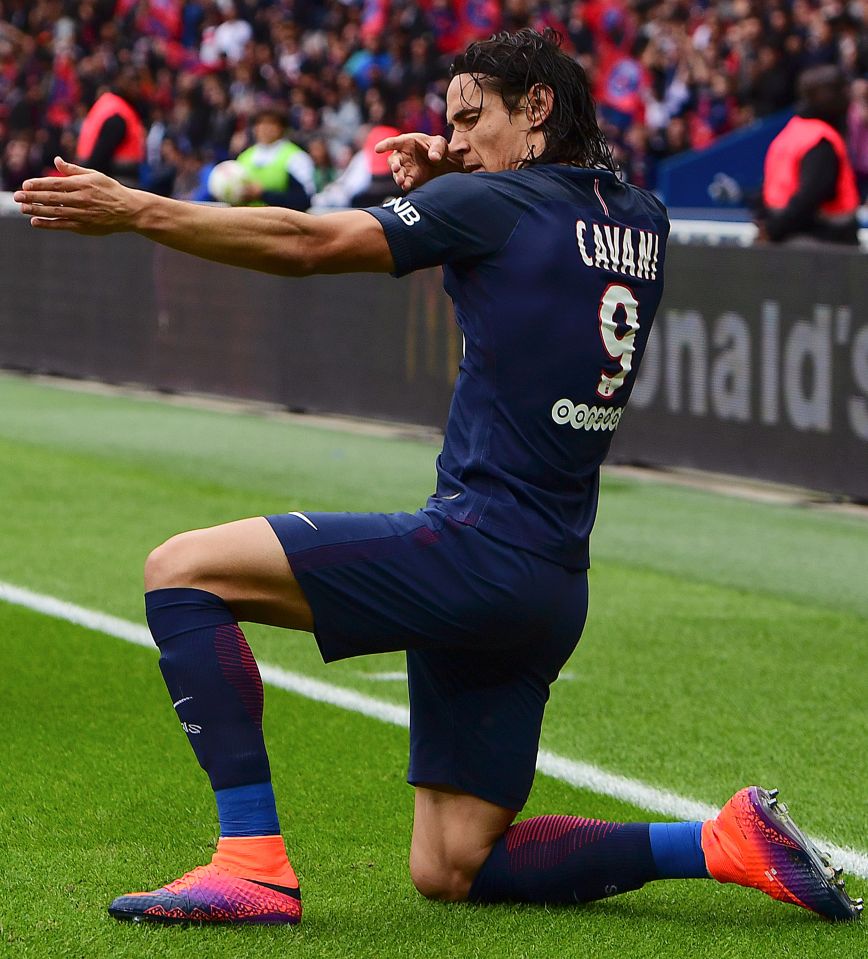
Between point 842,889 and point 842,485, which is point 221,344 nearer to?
point 842,485

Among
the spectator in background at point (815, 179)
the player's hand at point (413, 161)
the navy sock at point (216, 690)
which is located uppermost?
the spectator in background at point (815, 179)

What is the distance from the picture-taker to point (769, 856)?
3.74 m

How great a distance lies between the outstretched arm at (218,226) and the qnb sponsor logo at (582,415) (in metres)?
0.46

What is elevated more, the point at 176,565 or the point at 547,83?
the point at 547,83

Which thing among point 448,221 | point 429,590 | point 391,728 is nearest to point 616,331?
point 448,221

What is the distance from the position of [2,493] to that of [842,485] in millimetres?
4559

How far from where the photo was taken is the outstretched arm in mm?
3316

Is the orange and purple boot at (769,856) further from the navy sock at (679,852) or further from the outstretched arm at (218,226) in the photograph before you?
the outstretched arm at (218,226)

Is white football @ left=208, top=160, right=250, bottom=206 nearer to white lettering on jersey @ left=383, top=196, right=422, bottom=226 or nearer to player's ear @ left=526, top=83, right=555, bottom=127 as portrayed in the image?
player's ear @ left=526, top=83, right=555, bottom=127

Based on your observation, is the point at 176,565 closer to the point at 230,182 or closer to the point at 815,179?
the point at 815,179

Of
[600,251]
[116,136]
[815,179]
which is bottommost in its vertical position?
[600,251]

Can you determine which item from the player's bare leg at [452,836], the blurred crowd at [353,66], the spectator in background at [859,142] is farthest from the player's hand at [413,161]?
the spectator in background at [859,142]

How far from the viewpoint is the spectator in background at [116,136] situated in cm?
1549

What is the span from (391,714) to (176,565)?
7.29 feet
